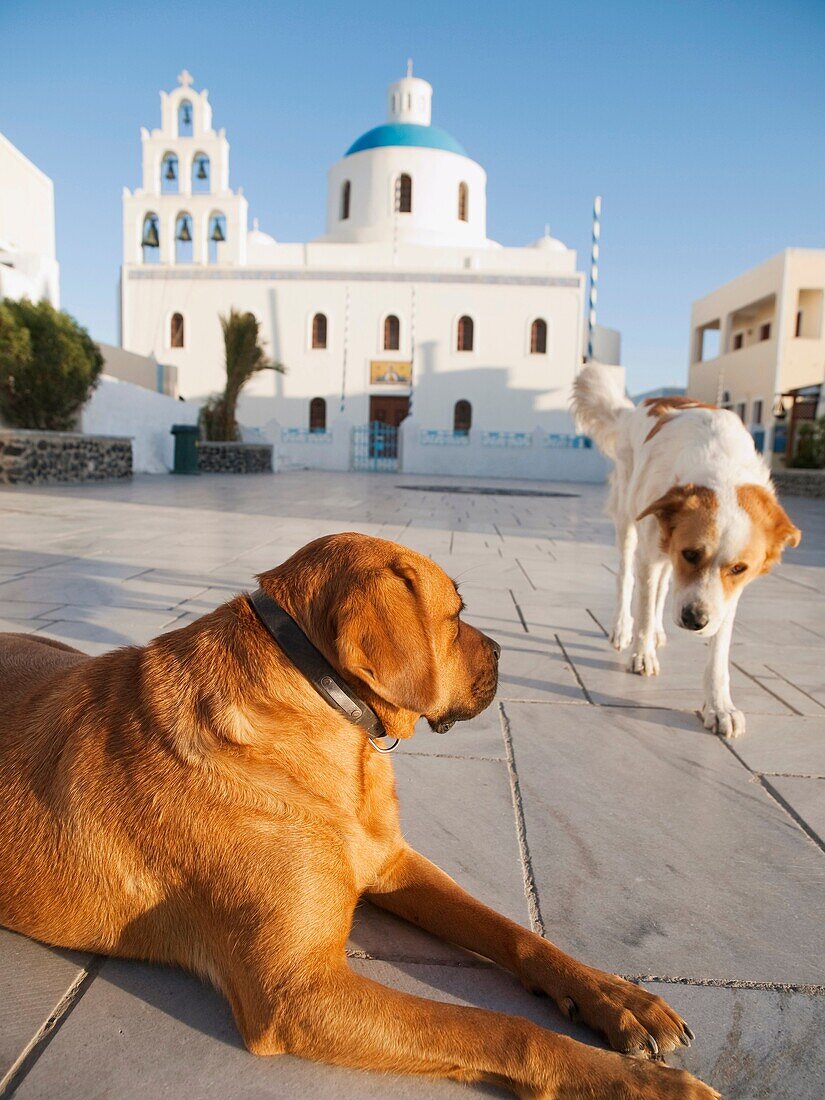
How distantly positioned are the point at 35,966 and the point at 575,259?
39025 mm

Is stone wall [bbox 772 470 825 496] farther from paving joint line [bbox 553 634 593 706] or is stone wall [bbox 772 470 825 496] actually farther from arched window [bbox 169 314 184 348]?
arched window [bbox 169 314 184 348]

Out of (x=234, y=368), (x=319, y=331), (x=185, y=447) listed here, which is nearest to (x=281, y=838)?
(x=185, y=447)

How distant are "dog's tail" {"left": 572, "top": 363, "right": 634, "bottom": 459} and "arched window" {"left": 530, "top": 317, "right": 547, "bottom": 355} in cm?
3044

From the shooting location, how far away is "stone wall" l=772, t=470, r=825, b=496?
18766 mm

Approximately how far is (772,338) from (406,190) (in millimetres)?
18126

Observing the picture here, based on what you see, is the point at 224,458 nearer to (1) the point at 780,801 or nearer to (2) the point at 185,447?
(2) the point at 185,447

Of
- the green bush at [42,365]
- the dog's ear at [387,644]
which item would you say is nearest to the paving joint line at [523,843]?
the dog's ear at [387,644]

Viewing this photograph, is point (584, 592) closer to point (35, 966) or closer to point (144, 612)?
point (144, 612)

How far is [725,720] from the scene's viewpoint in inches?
127

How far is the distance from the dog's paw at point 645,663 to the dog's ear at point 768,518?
0.82m

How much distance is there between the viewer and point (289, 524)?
32.7 ft

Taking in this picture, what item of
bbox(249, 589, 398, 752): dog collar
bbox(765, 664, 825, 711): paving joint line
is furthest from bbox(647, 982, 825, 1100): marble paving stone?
bbox(765, 664, 825, 711): paving joint line

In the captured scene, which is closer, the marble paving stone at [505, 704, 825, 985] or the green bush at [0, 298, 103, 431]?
the marble paving stone at [505, 704, 825, 985]

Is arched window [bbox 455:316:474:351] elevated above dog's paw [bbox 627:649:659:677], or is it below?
above
